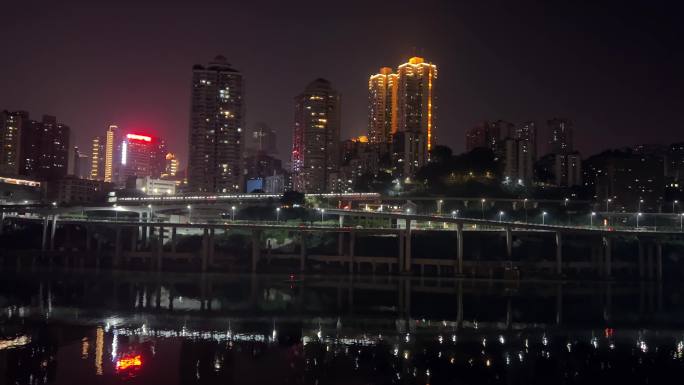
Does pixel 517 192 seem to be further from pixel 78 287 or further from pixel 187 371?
pixel 187 371

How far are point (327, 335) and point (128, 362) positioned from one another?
12.4 metres

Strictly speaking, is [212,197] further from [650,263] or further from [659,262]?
[659,262]

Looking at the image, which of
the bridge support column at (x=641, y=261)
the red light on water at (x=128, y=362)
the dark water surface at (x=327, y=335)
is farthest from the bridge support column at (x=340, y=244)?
the red light on water at (x=128, y=362)

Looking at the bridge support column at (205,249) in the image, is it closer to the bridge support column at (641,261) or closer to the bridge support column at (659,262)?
the bridge support column at (641,261)

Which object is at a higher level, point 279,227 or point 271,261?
point 279,227

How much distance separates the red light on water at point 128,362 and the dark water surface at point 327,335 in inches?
2.3

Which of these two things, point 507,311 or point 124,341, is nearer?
point 124,341

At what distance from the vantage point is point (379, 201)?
13800cm

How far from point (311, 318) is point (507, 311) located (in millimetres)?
17256

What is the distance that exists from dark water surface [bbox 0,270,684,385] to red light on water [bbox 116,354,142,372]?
0.06m

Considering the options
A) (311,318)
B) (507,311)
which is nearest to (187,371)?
(311,318)

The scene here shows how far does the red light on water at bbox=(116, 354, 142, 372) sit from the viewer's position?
26.8 m

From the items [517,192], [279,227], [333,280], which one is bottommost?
[333,280]

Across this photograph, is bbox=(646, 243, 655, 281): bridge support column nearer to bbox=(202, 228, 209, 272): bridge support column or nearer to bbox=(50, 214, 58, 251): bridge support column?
bbox=(202, 228, 209, 272): bridge support column
